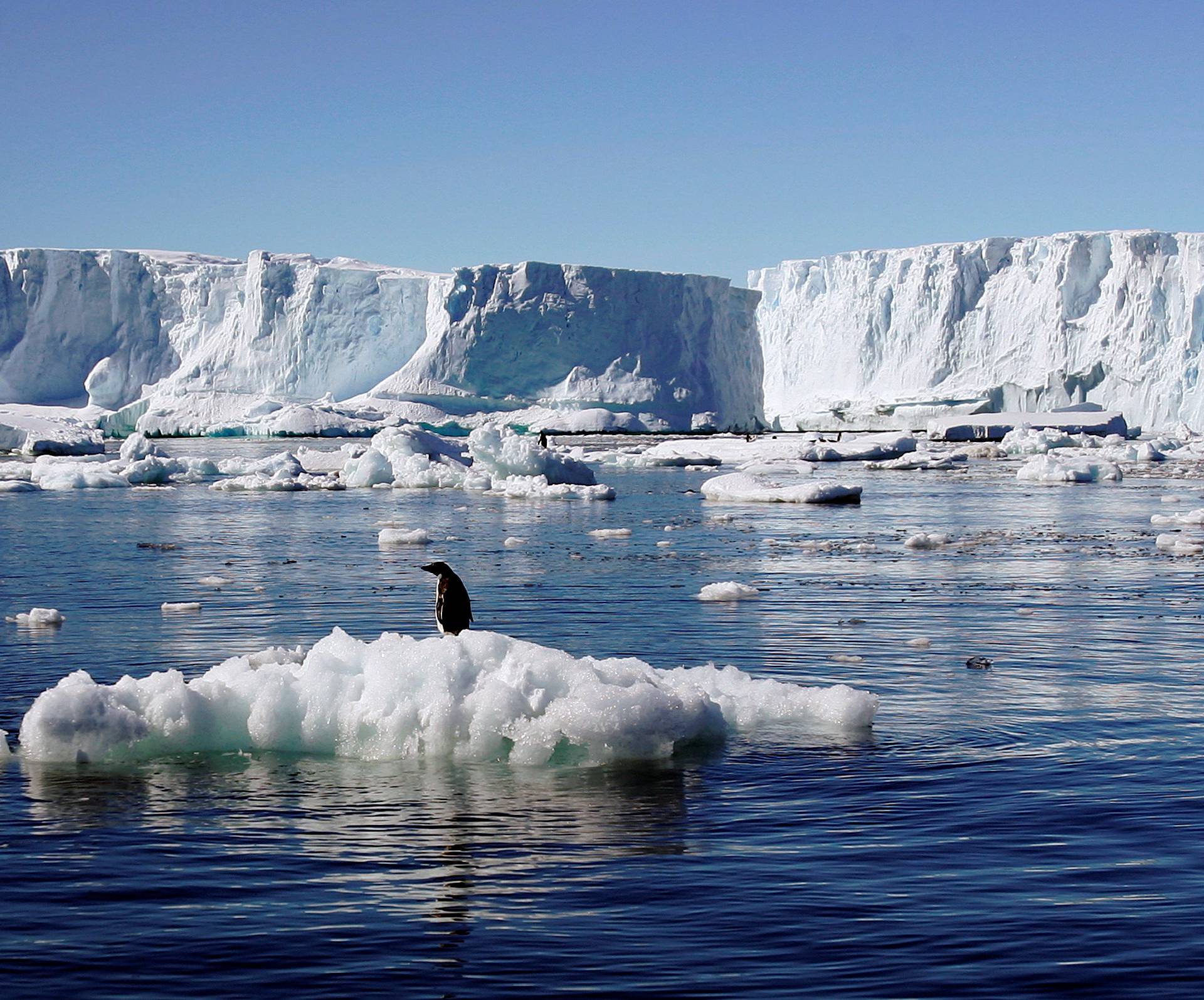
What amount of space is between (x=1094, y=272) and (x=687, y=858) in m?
78.3

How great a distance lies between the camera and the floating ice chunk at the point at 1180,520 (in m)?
21.6

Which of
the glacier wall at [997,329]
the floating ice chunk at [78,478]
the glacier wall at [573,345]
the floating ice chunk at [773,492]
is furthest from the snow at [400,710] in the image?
the glacier wall at [573,345]

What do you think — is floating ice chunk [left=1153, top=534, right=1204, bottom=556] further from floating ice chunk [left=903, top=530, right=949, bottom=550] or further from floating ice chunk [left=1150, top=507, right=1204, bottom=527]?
Result: floating ice chunk [left=1150, top=507, right=1204, bottom=527]

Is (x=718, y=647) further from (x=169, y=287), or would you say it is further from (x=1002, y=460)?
(x=169, y=287)

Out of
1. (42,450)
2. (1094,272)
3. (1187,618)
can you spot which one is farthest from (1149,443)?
(1187,618)

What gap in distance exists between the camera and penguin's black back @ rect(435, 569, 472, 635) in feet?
29.5

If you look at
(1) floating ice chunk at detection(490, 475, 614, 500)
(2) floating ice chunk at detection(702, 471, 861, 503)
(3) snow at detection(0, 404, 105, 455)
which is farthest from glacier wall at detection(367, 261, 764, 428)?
(2) floating ice chunk at detection(702, 471, 861, 503)

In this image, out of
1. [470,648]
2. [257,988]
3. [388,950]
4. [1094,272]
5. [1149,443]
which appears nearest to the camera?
[257,988]

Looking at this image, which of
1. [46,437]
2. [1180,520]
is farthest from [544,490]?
[46,437]

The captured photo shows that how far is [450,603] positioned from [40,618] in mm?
4365

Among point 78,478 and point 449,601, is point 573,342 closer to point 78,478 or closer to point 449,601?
point 78,478

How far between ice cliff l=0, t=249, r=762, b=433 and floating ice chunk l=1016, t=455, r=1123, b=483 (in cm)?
3942

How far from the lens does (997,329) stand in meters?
82.6

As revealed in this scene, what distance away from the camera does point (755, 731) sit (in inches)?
Result: 301
